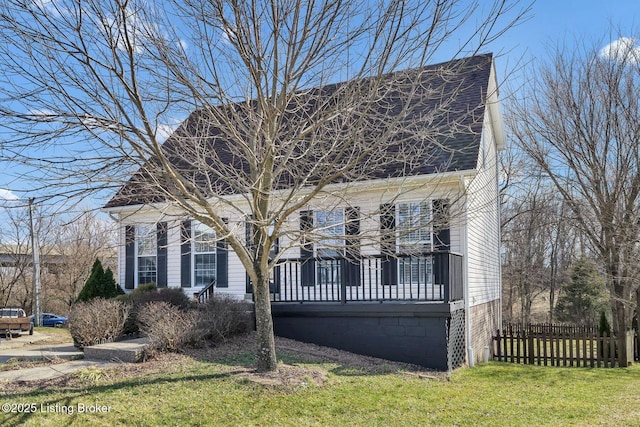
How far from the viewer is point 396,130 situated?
7180mm

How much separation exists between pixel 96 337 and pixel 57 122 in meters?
4.87

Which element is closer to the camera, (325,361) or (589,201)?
(325,361)

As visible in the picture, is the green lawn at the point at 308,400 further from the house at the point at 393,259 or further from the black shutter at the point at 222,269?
the black shutter at the point at 222,269

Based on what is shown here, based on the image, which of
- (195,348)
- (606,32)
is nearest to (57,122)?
(195,348)

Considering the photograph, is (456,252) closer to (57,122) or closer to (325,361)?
(325,361)

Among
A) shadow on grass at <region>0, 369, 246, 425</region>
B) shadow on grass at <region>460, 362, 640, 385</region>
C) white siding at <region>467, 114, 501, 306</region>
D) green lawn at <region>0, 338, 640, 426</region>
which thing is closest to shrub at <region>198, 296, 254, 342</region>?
green lawn at <region>0, 338, 640, 426</region>

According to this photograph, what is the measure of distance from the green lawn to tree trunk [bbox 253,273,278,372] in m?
0.44

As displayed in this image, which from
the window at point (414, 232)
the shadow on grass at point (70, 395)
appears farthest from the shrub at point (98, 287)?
the window at point (414, 232)

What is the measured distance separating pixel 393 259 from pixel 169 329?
4.69 meters

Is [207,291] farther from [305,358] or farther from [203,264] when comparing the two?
[305,358]

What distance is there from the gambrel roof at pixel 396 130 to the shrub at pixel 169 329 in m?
1.99

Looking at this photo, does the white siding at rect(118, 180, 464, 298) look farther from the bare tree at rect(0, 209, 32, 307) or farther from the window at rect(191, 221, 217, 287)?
the bare tree at rect(0, 209, 32, 307)

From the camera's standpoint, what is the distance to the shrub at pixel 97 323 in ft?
31.3

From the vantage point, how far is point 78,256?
29.0 metres
